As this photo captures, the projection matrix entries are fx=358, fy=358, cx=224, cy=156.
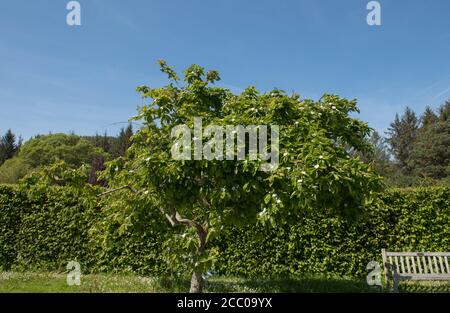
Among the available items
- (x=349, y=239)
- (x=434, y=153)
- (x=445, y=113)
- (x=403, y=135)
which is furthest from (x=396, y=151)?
(x=349, y=239)

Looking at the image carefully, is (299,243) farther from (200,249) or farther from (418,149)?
(418,149)

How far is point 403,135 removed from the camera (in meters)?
39.8

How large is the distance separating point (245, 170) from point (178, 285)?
457 centimetres

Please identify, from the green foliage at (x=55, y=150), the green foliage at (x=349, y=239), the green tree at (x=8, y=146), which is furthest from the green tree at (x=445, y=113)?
the green tree at (x=8, y=146)

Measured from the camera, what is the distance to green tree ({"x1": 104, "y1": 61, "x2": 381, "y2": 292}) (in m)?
3.69

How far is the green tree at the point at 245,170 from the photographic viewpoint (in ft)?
12.1

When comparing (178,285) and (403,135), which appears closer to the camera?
(178,285)

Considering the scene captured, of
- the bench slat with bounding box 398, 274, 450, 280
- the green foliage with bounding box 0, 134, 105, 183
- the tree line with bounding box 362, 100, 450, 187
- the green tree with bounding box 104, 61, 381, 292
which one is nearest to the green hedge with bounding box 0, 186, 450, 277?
the bench slat with bounding box 398, 274, 450, 280

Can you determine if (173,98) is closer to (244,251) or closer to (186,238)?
(186,238)

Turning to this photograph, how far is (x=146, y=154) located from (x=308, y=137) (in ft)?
6.14

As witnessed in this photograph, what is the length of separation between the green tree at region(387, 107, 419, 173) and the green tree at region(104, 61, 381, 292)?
3692cm

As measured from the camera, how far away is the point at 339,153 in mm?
4281

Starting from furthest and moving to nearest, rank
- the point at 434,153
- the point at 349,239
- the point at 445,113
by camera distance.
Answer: the point at 445,113, the point at 434,153, the point at 349,239
